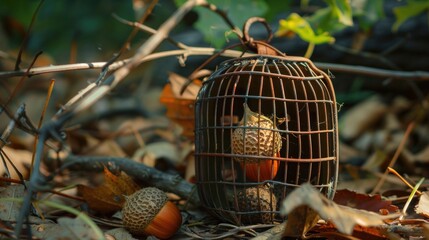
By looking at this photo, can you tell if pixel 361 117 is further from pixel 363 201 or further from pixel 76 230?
pixel 76 230

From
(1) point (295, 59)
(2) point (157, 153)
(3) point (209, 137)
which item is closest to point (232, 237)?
(3) point (209, 137)

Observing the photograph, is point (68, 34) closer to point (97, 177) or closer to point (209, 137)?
point (97, 177)

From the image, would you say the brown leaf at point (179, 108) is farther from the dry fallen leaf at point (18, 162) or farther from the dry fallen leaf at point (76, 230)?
the dry fallen leaf at point (76, 230)

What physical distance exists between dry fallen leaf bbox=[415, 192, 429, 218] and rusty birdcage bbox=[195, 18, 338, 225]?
0.58ft

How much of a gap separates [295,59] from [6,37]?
2.65 m

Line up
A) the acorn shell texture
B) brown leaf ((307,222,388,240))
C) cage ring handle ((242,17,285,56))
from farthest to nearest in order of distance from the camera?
1. cage ring handle ((242,17,285,56))
2. the acorn shell texture
3. brown leaf ((307,222,388,240))

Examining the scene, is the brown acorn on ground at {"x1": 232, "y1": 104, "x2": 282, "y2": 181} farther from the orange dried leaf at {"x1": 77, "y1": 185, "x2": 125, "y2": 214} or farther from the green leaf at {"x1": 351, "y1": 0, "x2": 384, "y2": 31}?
the green leaf at {"x1": 351, "y1": 0, "x2": 384, "y2": 31}

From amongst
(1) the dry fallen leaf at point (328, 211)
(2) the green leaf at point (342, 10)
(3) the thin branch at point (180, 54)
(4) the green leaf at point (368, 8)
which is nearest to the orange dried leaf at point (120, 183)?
(3) the thin branch at point (180, 54)

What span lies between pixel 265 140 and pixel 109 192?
1.39 ft

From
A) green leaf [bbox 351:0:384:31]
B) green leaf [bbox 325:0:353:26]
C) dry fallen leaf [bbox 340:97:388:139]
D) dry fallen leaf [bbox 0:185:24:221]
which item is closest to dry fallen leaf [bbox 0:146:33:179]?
dry fallen leaf [bbox 0:185:24:221]

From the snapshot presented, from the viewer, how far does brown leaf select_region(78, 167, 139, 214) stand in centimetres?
126

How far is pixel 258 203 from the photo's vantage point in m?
1.10

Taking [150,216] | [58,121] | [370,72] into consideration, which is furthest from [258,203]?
[370,72]

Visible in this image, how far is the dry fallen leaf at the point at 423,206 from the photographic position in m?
1.05
